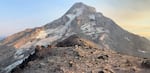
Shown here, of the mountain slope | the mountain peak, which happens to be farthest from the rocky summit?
the mountain slope

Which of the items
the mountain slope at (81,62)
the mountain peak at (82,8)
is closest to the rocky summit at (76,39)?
the mountain peak at (82,8)

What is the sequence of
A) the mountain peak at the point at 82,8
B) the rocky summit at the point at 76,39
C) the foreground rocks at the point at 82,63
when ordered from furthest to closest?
the mountain peak at the point at 82,8, the rocky summit at the point at 76,39, the foreground rocks at the point at 82,63

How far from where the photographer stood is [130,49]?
13300 centimetres

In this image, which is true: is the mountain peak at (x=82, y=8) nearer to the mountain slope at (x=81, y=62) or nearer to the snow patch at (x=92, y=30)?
the snow patch at (x=92, y=30)

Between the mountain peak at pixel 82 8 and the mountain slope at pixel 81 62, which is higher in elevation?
the mountain peak at pixel 82 8

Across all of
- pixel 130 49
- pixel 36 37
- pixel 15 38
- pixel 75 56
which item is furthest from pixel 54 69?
pixel 15 38

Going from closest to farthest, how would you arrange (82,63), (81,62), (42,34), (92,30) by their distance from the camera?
(82,63) → (81,62) → (92,30) → (42,34)

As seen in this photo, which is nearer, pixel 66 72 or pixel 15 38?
pixel 66 72

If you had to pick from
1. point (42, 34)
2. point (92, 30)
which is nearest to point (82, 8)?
point (92, 30)

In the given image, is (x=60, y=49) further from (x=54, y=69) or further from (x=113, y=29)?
(x=113, y=29)

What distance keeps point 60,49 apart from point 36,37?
10640 cm

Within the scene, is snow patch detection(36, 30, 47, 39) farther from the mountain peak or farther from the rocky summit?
the mountain peak

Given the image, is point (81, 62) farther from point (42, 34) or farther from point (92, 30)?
point (42, 34)

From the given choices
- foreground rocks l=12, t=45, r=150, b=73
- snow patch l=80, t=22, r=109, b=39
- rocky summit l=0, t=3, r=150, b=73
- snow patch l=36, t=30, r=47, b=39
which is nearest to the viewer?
foreground rocks l=12, t=45, r=150, b=73
